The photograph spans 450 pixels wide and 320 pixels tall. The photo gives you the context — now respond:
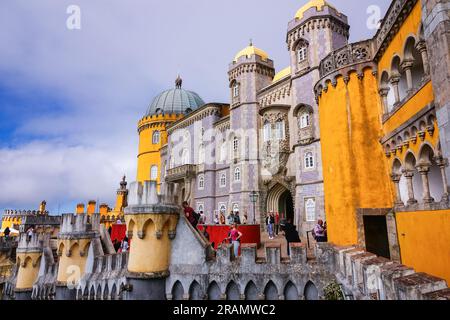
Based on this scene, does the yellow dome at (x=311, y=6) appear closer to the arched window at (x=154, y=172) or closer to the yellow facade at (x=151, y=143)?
the yellow facade at (x=151, y=143)

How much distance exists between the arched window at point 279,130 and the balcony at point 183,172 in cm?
1303

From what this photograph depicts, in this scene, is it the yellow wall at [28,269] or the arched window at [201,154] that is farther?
the arched window at [201,154]

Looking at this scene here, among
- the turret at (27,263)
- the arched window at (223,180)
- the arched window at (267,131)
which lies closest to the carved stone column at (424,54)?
the arched window at (267,131)

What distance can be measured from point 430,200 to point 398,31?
468cm

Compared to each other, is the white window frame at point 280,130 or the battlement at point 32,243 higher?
the white window frame at point 280,130

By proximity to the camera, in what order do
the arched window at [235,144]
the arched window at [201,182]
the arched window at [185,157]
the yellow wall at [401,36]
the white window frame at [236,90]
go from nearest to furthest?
the yellow wall at [401,36] < the arched window at [235,144] < the white window frame at [236,90] < the arched window at [201,182] < the arched window at [185,157]

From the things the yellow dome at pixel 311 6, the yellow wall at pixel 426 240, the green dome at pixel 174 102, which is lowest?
the yellow wall at pixel 426 240

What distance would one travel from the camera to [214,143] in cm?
3092

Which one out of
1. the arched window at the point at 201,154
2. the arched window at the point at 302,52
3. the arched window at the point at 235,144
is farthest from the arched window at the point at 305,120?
the arched window at the point at 201,154

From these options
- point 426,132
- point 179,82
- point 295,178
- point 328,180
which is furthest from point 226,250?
point 179,82

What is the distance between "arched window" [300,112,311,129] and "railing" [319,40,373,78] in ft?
33.4

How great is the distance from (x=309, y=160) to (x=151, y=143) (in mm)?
29673

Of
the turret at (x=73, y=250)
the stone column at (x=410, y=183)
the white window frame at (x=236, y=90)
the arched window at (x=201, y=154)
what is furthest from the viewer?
the arched window at (x=201, y=154)

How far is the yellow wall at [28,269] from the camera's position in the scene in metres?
15.9
